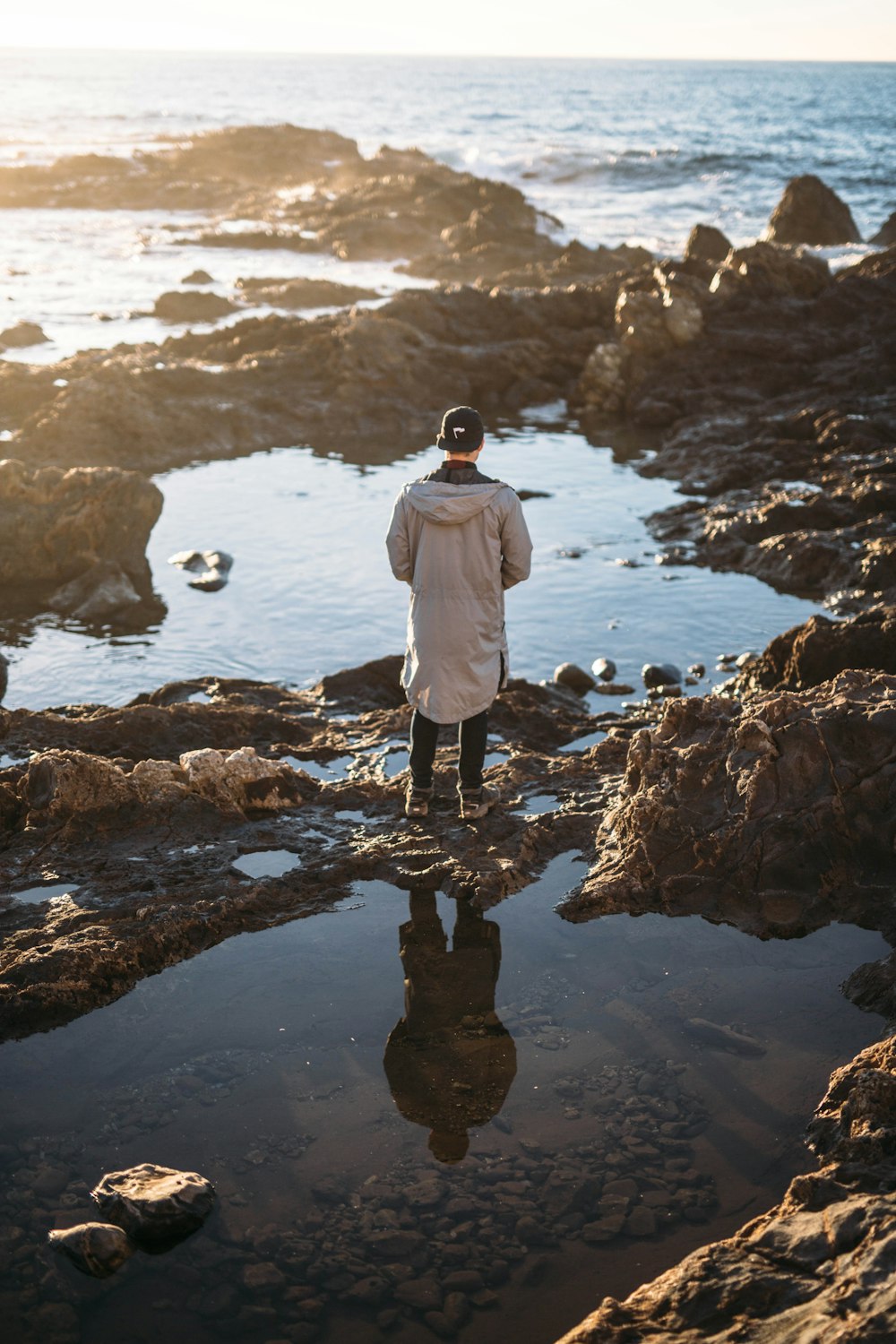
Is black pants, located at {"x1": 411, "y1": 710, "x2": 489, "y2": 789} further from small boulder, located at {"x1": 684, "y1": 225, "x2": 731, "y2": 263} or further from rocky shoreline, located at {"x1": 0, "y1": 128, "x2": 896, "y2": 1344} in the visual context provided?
small boulder, located at {"x1": 684, "y1": 225, "x2": 731, "y2": 263}

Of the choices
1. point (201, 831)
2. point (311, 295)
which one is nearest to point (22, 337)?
point (311, 295)

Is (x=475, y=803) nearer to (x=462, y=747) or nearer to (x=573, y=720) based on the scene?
(x=462, y=747)

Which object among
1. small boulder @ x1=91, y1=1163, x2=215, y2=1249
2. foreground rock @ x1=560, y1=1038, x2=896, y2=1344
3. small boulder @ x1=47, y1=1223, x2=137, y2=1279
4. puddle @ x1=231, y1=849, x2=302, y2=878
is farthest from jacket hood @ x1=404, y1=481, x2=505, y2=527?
small boulder @ x1=47, y1=1223, x2=137, y2=1279

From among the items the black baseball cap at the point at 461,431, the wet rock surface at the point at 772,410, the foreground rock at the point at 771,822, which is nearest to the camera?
the foreground rock at the point at 771,822

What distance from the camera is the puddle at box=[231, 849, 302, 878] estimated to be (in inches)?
204

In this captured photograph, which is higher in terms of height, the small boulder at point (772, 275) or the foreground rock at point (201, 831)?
the small boulder at point (772, 275)

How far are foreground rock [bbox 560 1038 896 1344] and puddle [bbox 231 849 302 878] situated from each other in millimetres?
2636

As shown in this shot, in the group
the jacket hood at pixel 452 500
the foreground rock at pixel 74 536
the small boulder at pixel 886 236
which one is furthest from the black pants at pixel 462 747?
the small boulder at pixel 886 236

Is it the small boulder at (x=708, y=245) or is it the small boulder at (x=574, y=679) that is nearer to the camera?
the small boulder at (x=574, y=679)

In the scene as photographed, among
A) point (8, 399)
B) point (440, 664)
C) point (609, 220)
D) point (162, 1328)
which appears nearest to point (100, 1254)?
point (162, 1328)

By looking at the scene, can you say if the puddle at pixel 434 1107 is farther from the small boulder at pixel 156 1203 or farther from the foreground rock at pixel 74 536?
the foreground rock at pixel 74 536

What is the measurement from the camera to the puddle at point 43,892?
4.84 m

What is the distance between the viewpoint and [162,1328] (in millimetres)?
3041

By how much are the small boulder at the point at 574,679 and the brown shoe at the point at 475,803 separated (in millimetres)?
2211
